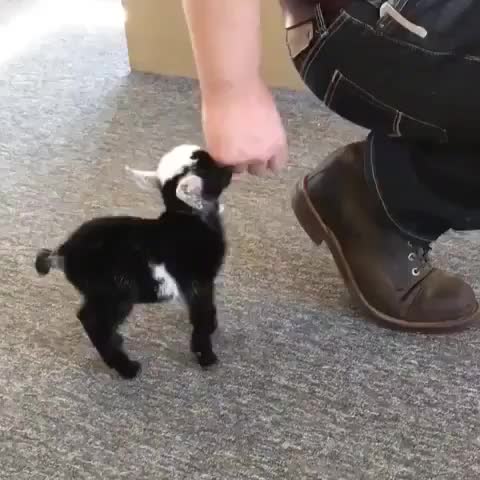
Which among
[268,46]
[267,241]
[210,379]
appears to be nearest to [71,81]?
[268,46]

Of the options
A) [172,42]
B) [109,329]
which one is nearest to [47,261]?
[109,329]

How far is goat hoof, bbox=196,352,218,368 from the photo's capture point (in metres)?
1.10

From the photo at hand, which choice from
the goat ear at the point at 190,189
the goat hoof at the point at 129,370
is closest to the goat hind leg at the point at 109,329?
the goat hoof at the point at 129,370

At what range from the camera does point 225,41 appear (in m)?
0.84

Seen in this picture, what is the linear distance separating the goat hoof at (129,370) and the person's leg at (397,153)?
31cm

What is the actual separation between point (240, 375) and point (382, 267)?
24 cm

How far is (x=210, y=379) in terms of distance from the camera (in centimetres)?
109

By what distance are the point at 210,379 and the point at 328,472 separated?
0.68 feet

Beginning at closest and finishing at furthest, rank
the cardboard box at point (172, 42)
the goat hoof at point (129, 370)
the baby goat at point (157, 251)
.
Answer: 1. the baby goat at point (157, 251)
2. the goat hoof at point (129, 370)
3. the cardboard box at point (172, 42)

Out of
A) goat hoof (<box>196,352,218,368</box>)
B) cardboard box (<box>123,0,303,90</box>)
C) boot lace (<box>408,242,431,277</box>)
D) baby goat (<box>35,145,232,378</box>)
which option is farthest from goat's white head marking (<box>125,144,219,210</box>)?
cardboard box (<box>123,0,303,90</box>)

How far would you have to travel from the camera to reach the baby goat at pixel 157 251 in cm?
97

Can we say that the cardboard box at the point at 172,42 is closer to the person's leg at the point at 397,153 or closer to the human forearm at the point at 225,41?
the person's leg at the point at 397,153

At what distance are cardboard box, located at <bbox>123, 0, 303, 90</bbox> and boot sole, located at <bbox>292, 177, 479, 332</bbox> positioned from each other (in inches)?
24.2

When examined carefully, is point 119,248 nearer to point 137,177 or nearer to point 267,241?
point 137,177
